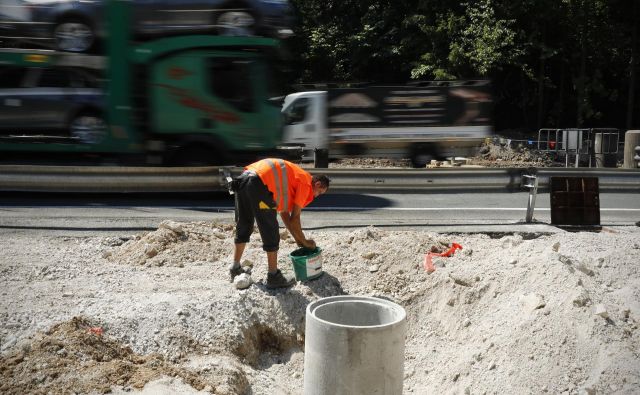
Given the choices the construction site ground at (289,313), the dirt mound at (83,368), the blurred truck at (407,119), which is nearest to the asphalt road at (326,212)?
the construction site ground at (289,313)

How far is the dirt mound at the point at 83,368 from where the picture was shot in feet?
15.0

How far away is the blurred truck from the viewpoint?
18969 millimetres

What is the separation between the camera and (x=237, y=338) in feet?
18.8

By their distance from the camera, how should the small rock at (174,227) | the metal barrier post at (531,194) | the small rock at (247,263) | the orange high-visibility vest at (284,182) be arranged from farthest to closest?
the metal barrier post at (531,194)
the small rock at (174,227)
the small rock at (247,263)
the orange high-visibility vest at (284,182)

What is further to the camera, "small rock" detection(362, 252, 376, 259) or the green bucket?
"small rock" detection(362, 252, 376, 259)

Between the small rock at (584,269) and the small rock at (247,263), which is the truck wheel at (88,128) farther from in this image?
the small rock at (584,269)

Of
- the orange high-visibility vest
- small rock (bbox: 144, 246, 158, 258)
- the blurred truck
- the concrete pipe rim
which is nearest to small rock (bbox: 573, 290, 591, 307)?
the concrete pipe rim

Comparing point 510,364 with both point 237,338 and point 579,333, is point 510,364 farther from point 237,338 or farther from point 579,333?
point 237,338

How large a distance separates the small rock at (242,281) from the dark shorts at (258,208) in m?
0.38

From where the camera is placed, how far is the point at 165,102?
40.6 ft

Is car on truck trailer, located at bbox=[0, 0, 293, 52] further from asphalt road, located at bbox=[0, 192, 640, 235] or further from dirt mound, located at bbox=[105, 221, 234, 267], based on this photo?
dirt mound, located at bbox=[105, 221, 234, 267]

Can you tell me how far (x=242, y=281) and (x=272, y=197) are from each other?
0.90 m

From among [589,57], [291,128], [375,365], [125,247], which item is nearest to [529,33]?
[589,57]

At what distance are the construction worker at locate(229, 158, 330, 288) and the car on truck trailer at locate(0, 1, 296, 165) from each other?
628cm
